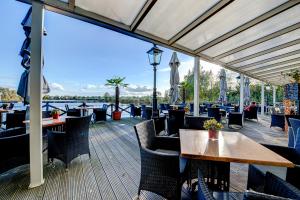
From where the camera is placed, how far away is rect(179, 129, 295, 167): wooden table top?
4.68 feet

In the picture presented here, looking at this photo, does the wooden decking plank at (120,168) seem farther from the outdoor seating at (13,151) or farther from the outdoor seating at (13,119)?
the outdoor seating at (13,119)

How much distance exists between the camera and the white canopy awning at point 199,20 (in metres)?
2.58

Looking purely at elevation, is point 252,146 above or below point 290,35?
below

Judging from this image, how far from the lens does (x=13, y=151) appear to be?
2311 mm

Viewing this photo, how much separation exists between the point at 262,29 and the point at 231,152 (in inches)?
116

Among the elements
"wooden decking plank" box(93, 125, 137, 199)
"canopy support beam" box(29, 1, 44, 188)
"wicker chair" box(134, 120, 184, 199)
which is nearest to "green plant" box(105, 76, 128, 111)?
"wooden decking plank" box(93, 125, 137, 199)

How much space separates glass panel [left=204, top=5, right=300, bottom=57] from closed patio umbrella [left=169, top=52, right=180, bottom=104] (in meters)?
2.03

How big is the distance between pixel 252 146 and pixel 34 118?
2.84 metres

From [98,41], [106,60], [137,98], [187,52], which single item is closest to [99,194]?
[187,52]

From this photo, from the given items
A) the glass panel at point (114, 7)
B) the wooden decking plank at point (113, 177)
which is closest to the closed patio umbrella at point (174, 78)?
the wooden decking plank at point (113, 177)

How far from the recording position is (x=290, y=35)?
3.62 metres

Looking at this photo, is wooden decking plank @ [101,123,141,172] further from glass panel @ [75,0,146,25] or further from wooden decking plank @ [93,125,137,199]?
glass panel @ [75,0,146,25]

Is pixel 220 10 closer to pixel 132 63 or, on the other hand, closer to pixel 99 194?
pixel 99 194

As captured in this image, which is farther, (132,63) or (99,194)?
(132,63)
